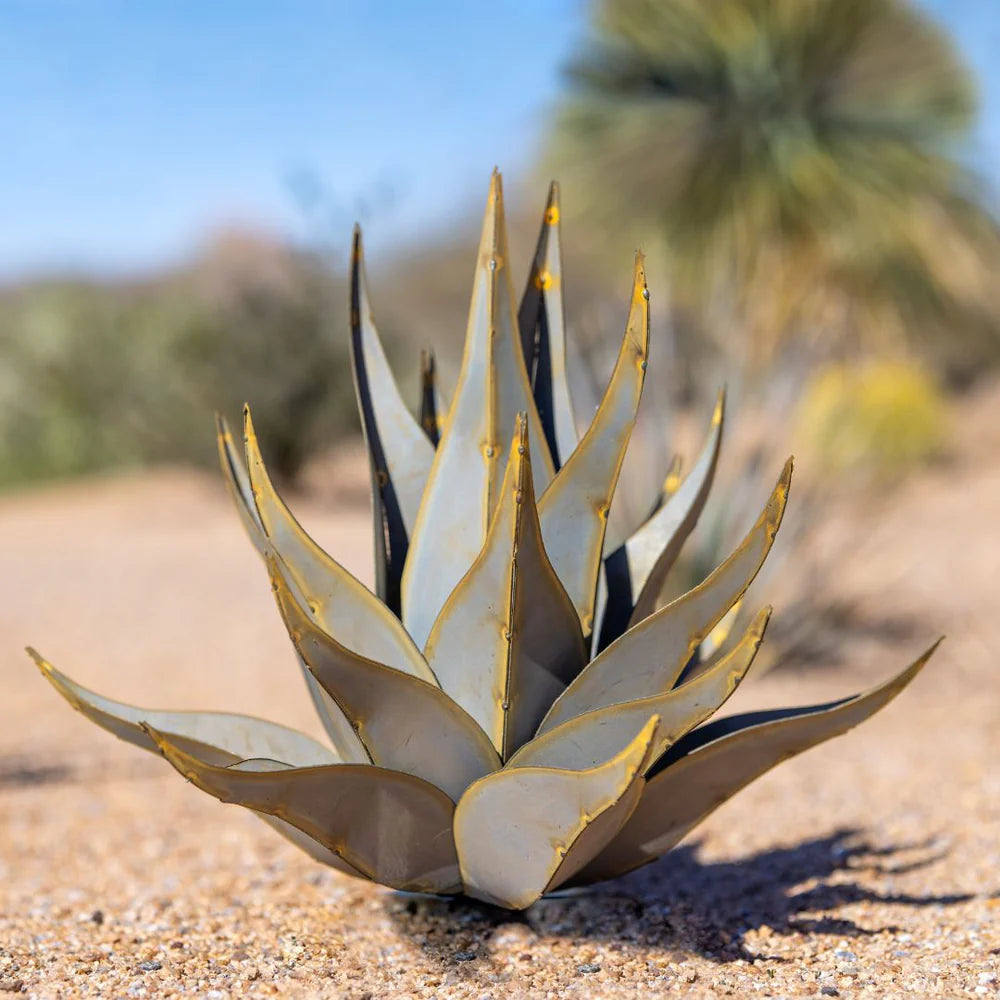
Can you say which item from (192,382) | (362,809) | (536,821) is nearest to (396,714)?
(362,809)

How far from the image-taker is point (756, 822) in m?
3.30

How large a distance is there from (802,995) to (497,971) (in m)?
0.47

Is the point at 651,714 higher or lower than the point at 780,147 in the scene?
lower

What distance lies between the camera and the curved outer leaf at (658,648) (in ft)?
6.06

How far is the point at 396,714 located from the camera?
72.4 inches

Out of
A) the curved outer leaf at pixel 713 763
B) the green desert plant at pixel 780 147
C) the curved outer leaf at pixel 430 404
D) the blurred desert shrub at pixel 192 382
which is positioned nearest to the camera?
the curved outer leaf at pixel 713 763

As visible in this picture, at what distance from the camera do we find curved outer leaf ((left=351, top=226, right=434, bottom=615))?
212 centimetres

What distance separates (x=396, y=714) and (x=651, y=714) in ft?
1.23

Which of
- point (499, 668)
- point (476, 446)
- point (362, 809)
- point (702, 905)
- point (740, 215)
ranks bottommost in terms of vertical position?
point (702, 905)

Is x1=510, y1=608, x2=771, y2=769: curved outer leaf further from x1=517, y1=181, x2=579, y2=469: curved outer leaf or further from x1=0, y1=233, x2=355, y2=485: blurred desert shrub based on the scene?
x1=0, y1=233, x2=355, y2=485: blurred desert shrub

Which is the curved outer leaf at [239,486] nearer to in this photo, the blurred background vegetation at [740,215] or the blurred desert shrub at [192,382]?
the blurred background vegetation at [740,215]

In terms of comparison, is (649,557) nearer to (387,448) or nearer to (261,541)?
(387,448)

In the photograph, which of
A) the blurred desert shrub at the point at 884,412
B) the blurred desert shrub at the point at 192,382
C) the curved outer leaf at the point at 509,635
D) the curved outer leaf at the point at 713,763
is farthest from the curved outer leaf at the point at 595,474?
the blurred desert shrub at the point at 192,382

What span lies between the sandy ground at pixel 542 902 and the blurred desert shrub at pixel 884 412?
11.7 feet
